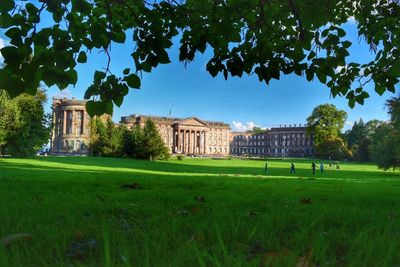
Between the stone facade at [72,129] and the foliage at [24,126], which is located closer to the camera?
the foliage at [24,126]

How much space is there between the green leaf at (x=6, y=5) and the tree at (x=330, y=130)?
126523 mm

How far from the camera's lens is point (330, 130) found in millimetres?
125188

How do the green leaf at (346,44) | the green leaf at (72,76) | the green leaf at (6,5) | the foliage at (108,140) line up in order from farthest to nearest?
the foliage at (108,140) → the green leaf at (346,44) → the green leaf at (72,76) → the green leaf at (6,5)

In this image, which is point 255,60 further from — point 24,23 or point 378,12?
point 378,12

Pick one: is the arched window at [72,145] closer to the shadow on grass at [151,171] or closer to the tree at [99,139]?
the tree at [99,139]

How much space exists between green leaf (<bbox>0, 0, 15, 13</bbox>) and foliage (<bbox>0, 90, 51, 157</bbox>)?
160ft

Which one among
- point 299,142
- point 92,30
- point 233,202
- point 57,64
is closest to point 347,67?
point 233,202

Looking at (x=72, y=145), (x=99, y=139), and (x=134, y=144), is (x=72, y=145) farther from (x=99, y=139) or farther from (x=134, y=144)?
(x=134, y=144)

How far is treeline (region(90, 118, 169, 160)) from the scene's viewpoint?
73.1m

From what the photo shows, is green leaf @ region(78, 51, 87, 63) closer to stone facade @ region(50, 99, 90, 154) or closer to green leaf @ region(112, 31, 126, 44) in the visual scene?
green leaf @ region(112, 31, 126, 44)

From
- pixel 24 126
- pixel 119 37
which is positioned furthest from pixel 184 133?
pixel 119 37

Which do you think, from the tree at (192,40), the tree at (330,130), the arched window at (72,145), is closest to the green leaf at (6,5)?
the tree at (192,40)

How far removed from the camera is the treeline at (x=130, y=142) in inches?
2876

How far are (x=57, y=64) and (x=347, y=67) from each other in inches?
175
